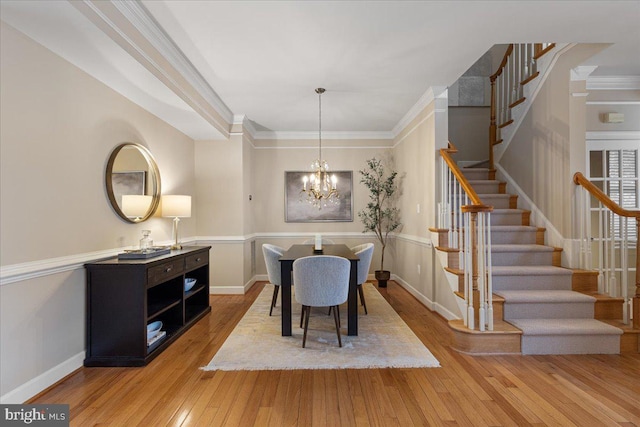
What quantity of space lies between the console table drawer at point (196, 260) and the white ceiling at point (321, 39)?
162 centimetres

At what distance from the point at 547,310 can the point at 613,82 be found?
9.41 feet

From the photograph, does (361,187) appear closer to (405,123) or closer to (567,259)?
(405,123)

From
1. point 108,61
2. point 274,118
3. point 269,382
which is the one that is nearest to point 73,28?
point 108,61

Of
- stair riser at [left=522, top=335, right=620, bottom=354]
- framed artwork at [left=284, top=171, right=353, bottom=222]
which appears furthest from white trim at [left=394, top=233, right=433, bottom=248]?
stair riser at [left=522, top=335, right=620, bottom=354]

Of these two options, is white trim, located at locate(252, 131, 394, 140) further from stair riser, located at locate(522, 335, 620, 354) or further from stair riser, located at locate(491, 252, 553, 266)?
stair riser, located at locate(522, 335, 620, 354)

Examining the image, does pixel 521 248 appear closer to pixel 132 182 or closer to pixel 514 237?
pixel 514 237

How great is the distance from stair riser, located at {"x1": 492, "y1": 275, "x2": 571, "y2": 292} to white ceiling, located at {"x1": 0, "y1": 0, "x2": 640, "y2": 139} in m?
2.21

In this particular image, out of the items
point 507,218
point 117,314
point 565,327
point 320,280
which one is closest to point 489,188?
point 507,218

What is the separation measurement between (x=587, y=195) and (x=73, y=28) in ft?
15.0

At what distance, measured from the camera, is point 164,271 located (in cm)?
307

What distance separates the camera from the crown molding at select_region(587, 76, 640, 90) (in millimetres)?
3891

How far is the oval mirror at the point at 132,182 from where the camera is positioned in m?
3.07

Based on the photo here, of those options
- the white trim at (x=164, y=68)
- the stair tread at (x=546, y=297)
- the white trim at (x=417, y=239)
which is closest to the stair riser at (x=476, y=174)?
the white trim at (x=417, y=239)

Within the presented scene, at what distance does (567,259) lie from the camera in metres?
3.60
